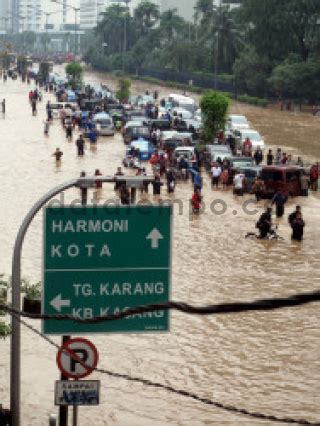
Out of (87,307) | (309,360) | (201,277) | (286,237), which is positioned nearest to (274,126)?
(286,237)

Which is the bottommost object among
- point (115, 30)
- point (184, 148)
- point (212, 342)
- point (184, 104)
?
point (212, 342)

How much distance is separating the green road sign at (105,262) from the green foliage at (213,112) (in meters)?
34.4

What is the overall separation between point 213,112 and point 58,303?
3498 cm

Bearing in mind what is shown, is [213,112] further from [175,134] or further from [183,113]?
[183,113]

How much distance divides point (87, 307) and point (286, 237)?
17795 millimetres

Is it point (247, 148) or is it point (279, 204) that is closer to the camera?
point (279, 204)

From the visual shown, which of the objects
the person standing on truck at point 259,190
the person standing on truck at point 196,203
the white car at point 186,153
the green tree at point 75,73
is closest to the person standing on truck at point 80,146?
the white car at point 186,153

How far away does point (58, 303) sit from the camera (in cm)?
879

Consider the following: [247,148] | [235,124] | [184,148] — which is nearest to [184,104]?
[235,124]

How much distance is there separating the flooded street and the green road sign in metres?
4.48

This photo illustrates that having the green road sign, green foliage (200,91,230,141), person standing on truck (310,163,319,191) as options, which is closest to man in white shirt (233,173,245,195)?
person standing on truck (310,163,319,191)

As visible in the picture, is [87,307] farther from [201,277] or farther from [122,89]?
[122,89]

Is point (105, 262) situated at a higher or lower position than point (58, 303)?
higher

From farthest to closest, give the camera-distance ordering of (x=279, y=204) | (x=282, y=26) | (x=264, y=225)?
(x=282, y=26)
(x=279, y=204)
(x=264, y=225)
